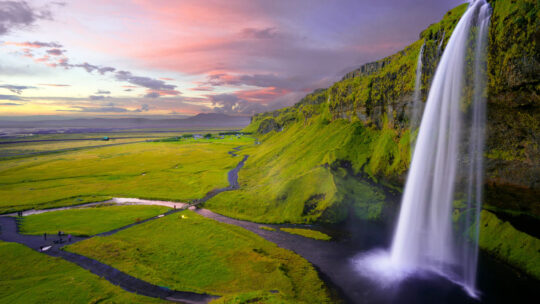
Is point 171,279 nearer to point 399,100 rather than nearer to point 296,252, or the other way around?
point 296,252

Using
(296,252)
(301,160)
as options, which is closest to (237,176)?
(301,160)

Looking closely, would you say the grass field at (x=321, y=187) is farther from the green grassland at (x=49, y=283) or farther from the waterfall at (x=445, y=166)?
the green grassland at (x=49, y=283)

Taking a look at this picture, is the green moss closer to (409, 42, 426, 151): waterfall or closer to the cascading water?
the cascading water

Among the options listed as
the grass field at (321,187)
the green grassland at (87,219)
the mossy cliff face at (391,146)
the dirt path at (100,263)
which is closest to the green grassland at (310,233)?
the grass field at (321,187)

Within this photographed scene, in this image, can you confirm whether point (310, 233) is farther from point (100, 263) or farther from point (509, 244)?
point (100, 263)

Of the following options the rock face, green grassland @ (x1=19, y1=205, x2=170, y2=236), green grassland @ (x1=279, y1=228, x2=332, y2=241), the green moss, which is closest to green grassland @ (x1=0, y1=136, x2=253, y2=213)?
green grassland @ (x1=19, y1=205, x2=170, y2=236)

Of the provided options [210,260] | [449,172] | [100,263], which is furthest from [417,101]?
[100,263]
